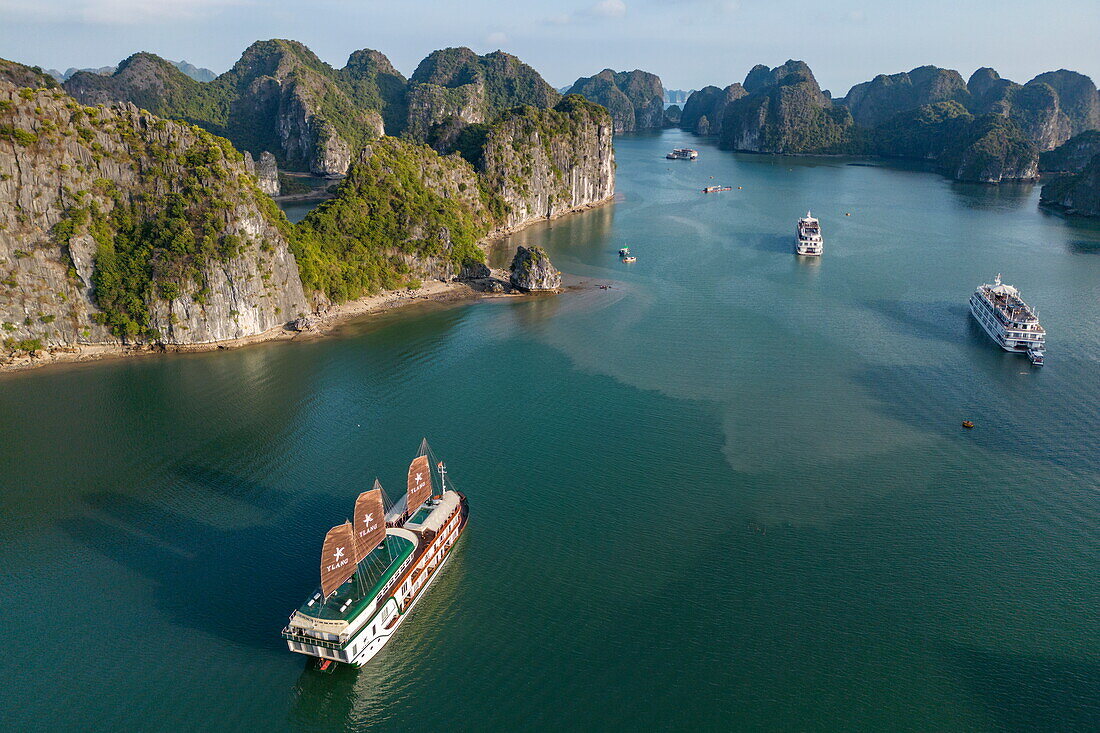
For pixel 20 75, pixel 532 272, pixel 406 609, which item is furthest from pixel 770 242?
pixel 20 75

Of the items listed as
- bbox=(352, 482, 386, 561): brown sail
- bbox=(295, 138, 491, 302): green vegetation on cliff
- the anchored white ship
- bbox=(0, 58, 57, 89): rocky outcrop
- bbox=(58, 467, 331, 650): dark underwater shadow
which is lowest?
bbox=(58, 467, 331, 650): dark underwater shadow

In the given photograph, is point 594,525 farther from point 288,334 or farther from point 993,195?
point 993,195

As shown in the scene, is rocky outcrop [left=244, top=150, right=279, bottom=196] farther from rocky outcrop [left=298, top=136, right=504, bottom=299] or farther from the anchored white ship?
the anchored white ship

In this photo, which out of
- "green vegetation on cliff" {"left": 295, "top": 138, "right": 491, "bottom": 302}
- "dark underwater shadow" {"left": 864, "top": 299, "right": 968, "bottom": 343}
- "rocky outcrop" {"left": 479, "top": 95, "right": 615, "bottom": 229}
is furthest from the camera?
"rocky outcrop" {"left": 479, "top": 95, "right": 615, "bottom": 229}

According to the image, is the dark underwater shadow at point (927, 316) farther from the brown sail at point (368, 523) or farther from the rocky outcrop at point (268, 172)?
the rocky outcrop at point (268, 172)

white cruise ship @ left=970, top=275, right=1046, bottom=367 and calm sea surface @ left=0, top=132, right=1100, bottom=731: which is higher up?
white cruise ship @ left=970, top=275, right=1046, bottom=367

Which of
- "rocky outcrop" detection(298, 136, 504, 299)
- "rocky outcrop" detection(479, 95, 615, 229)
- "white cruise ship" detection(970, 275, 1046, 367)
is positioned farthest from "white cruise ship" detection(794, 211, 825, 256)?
"rocky outcrop" detection(298, 136, 504, 299)
